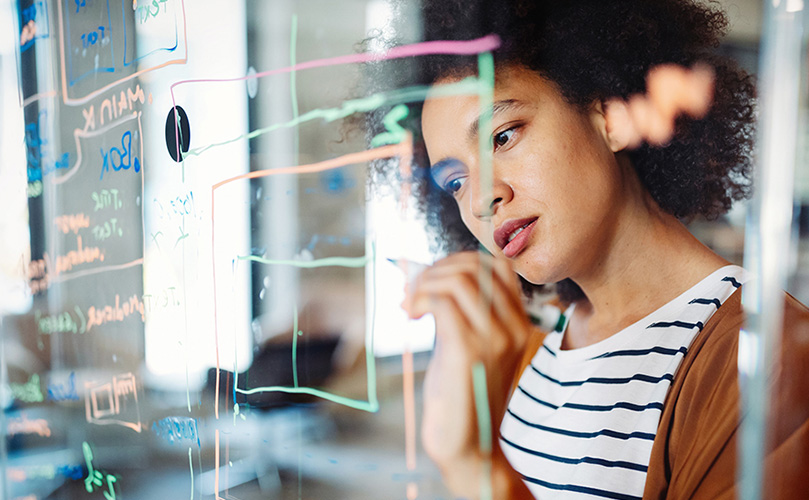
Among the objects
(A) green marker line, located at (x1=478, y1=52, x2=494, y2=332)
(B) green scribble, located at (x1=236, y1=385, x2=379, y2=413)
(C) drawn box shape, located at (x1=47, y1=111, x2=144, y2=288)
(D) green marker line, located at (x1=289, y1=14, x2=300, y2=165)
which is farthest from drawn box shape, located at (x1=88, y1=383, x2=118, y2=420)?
(A) green marker line, located at (x1=478, y1=52, x2=494, y2=332)

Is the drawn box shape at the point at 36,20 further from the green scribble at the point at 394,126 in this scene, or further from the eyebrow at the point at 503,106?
the eyebrow at the point at 503,106

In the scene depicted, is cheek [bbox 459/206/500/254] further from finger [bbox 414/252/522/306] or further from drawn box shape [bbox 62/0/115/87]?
drawn box shape [bbox 62/0/115/87]

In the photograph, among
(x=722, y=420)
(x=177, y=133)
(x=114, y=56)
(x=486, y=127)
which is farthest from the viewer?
(x=114, y=56)

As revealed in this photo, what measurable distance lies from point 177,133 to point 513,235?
2.01 ft

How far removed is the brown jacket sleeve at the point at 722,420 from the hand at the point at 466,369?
0.18m

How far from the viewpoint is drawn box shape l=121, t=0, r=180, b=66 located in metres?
0.99

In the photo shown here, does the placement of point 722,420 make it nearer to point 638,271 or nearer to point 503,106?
point 638,271

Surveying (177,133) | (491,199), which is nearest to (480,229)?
(491,199)

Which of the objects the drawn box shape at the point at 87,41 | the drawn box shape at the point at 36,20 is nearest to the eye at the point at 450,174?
the drawn box shape at the point at 87,41

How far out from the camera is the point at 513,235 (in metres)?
0.68

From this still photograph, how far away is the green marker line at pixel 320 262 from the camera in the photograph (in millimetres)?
783

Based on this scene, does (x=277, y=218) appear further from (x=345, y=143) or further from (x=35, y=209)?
(x=35, y=209)

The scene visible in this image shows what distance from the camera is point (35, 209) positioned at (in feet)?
4.45

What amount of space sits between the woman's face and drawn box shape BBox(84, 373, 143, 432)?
81cm
